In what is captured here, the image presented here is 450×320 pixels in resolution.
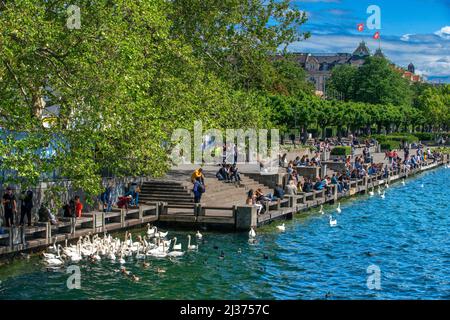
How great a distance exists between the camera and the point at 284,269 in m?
26.9

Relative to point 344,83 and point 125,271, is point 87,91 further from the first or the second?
point 344,83

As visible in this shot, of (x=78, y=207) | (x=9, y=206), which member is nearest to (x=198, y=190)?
(x=78, y=207)

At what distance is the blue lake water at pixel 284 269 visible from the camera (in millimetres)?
23047

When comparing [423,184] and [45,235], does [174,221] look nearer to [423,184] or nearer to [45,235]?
[45,235]

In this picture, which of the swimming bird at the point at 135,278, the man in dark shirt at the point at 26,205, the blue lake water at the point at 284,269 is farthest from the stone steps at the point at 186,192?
the swimming bird at the point at 135,278

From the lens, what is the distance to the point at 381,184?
5934 centimetres

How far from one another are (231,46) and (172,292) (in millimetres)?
27523

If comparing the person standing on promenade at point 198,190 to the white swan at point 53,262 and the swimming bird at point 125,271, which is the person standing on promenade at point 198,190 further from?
the white swan at point 53,262

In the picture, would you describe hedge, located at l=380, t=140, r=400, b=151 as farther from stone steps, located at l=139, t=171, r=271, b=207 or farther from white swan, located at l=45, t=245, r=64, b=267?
white swan, located at l=45, t=245, r=64, b=267

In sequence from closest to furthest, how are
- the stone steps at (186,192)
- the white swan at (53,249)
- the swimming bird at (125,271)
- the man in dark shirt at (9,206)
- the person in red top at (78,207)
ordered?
the swimming bird at (125,271), the white swan at (53,249), the man in dark shirt at (9,206), the person in red top at (78,207), the stone steps at (186,192)

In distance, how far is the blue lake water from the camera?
907 inches

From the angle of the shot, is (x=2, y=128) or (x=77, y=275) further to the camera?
(x=2, y=128)

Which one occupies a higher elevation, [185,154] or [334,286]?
[185,154]

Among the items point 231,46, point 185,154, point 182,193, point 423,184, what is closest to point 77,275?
point 182,193
